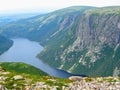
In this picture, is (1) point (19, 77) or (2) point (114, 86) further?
(1) point (19, 77)

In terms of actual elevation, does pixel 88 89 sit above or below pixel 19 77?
below

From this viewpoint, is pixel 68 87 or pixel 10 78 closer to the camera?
pixel 68 87

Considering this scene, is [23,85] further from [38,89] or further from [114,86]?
[114,86]

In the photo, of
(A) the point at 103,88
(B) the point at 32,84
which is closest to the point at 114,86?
(A) the point at 103,88

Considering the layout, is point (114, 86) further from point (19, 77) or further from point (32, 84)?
point (19, 77)

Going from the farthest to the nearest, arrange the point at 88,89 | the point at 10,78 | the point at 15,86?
the point at 10,78 → the point at 15,86 → the point at 88,89

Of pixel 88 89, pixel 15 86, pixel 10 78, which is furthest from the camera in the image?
pixel 10 78

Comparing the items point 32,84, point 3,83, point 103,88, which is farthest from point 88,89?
point 3,83

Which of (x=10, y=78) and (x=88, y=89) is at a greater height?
(x=10, y=78)
